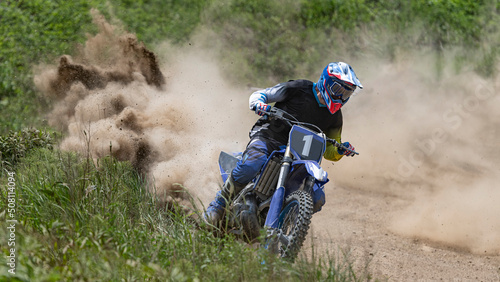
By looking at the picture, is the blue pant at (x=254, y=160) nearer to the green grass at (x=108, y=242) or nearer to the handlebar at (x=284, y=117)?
the handlebar at (x=284, y=117)

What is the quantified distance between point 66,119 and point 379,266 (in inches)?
217

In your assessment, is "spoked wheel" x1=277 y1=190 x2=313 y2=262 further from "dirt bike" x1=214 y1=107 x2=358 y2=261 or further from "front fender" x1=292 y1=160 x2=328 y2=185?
"front fender" x1=292 y1=160 x2=328 y2=185

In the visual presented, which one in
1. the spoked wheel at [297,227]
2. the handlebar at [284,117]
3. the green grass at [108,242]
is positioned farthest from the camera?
the handlebar at [284,117]

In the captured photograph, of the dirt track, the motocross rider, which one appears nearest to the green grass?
the dirt track

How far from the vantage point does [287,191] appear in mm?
6016

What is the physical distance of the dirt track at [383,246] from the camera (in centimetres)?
668

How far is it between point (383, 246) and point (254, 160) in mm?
2662

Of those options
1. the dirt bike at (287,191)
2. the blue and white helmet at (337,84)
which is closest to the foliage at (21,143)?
the dirt bike at (287,191)

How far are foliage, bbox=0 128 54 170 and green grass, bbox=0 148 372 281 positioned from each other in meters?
1.67

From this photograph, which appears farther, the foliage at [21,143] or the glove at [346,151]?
the foliage at [21,143]

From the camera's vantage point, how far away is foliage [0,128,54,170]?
313 inches

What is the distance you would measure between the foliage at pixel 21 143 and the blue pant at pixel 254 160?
3.08 m

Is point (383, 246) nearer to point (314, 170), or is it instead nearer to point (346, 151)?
point (346, 151)

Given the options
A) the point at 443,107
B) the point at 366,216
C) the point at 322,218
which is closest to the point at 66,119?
the point at 322,218
